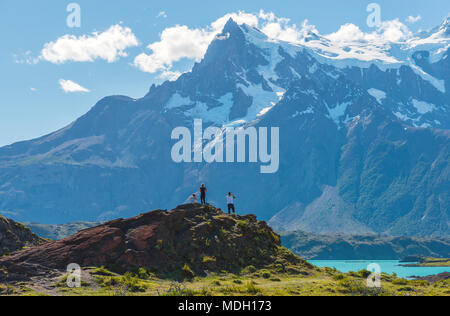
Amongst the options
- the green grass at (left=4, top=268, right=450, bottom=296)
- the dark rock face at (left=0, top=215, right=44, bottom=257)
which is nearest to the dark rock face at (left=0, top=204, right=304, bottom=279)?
the green grass at (left=4, top=268, right=450, bottom=296)

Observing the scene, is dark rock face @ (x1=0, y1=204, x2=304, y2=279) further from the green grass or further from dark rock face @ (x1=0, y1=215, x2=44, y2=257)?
dark rock face @ (x1=0, y1=215, x2=44, y2=257)

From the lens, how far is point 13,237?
65312 mm

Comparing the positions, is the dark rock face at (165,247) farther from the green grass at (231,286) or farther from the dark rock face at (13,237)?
the dark rock face at (13,237)

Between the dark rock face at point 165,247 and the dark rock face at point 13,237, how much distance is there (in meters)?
5.91

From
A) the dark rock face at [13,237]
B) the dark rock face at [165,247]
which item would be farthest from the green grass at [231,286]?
the dark rock face at [13,237]

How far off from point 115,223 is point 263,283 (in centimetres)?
1717

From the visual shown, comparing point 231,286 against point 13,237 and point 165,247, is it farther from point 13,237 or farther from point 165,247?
point 13,237

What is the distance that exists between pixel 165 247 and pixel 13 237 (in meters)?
17.9

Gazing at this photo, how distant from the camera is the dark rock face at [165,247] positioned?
56156 millimetres
